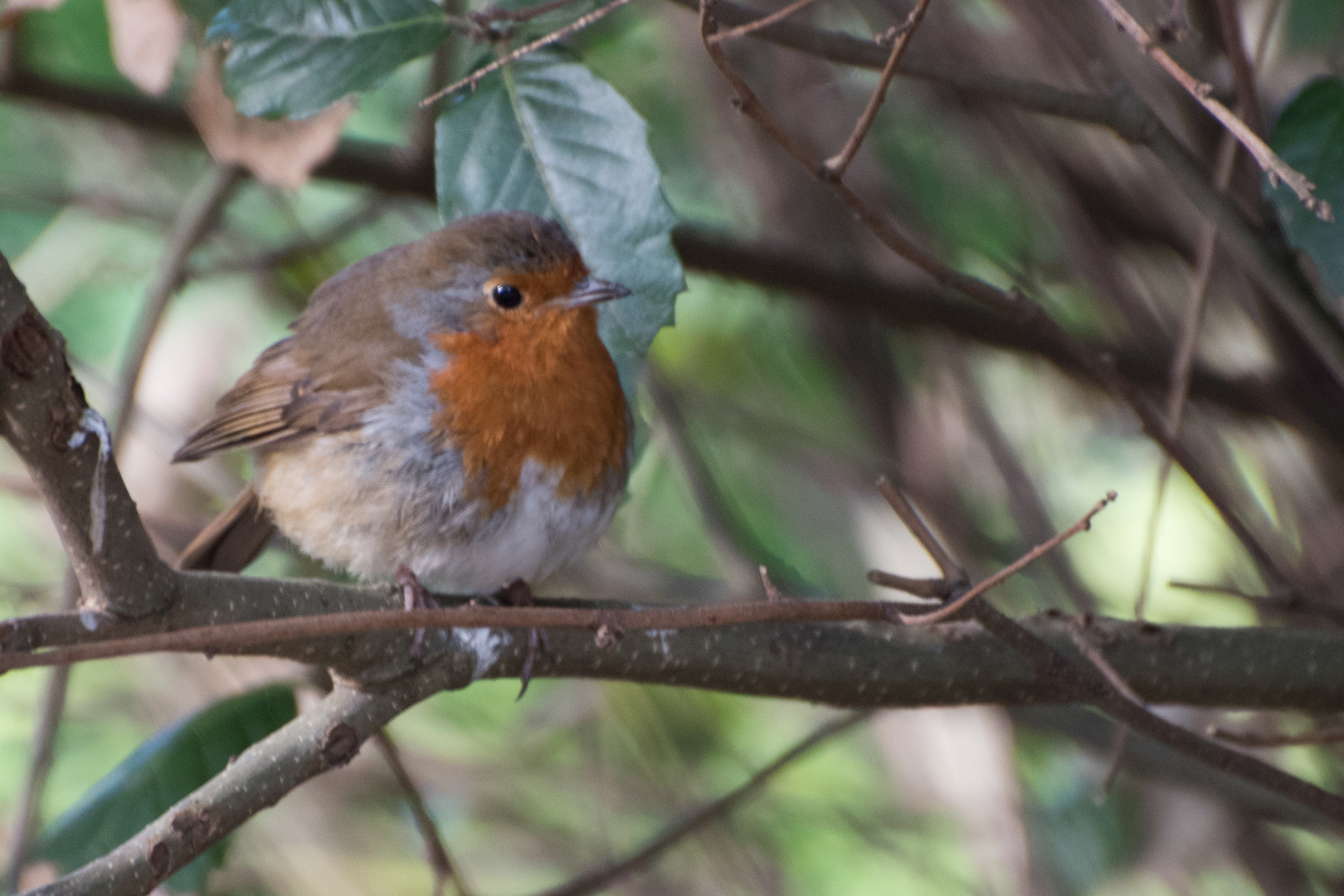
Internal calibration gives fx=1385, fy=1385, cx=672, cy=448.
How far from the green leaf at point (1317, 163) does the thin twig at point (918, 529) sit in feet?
2.44

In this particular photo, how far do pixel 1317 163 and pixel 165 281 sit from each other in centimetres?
236

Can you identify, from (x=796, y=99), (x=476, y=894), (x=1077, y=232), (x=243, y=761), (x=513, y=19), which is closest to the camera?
(x=243, y=761)

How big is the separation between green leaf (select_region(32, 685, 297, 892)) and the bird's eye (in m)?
0.87

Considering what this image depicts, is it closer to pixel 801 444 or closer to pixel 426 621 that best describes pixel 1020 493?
pixel 801 444

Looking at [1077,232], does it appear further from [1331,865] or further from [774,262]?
[1331,865]

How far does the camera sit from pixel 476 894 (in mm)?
4410

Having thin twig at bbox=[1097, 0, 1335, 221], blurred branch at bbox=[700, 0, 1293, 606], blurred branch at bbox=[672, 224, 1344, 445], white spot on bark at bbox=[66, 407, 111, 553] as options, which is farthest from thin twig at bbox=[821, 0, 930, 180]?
blurred branch at bbox=[672, 224, 1344, 445]

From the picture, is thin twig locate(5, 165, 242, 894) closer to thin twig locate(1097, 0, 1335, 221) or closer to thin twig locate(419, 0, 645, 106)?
thin twig locate(419, 0, 645, 106)

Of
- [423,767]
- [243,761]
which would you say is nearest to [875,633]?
[243,761]

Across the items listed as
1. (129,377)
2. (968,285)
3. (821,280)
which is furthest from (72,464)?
(821,280)

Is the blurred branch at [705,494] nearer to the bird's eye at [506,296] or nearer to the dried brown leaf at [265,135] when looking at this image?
the bird's eye at [506,296]

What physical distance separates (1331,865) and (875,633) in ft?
6.67

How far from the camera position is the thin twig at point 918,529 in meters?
1.47

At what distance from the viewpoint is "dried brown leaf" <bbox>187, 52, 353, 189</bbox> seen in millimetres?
2527
